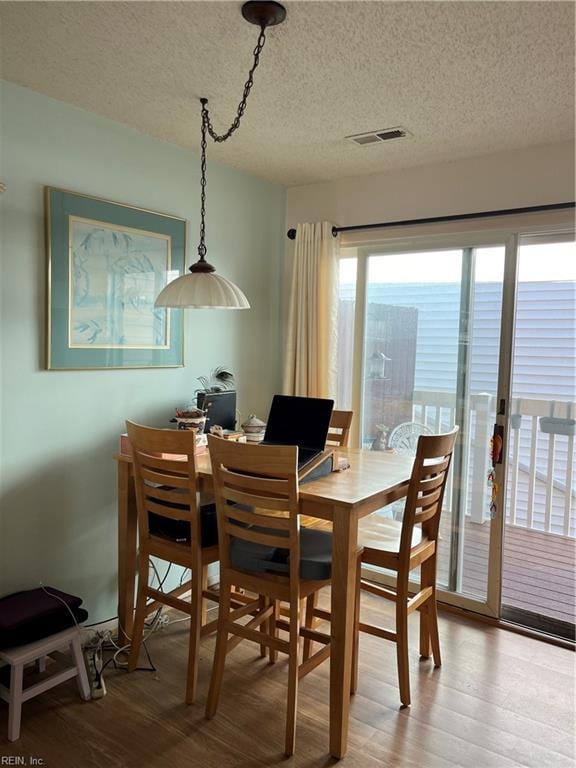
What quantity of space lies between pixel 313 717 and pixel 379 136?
2.69 m

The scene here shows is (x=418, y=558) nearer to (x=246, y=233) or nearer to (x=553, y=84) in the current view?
(x=553, y=84)

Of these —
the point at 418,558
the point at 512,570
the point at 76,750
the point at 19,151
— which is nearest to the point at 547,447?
the point at 512,570

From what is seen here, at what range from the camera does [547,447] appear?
12.6 feet

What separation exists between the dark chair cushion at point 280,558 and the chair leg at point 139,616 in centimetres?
52

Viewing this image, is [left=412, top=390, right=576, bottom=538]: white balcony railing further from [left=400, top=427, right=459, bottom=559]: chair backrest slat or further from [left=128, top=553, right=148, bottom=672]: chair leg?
[left=128, top=553, right=148, bottom=672]: chair leg

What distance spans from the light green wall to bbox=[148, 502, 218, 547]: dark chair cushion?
1.44 feet

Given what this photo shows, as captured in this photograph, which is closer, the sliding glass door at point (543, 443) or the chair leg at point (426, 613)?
the chair leg at point (426, 613)

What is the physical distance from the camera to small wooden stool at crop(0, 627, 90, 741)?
6.82 ft

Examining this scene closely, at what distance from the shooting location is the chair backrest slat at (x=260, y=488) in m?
1.99

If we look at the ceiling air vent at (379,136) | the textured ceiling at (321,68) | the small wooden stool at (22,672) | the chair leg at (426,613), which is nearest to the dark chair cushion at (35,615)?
the small wooden stool at (22,672)

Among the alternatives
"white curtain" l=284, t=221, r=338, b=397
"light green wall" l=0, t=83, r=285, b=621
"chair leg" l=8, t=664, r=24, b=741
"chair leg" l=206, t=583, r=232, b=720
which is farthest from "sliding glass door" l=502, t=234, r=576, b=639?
"chair leg" l=8, t=664, r=24, b=741

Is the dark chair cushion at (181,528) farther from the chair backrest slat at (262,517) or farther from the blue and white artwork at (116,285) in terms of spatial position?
the blue and white artwork at (116,285)

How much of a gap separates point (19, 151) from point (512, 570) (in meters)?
3.62

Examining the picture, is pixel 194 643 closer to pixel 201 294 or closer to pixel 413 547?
pixel 413 547
